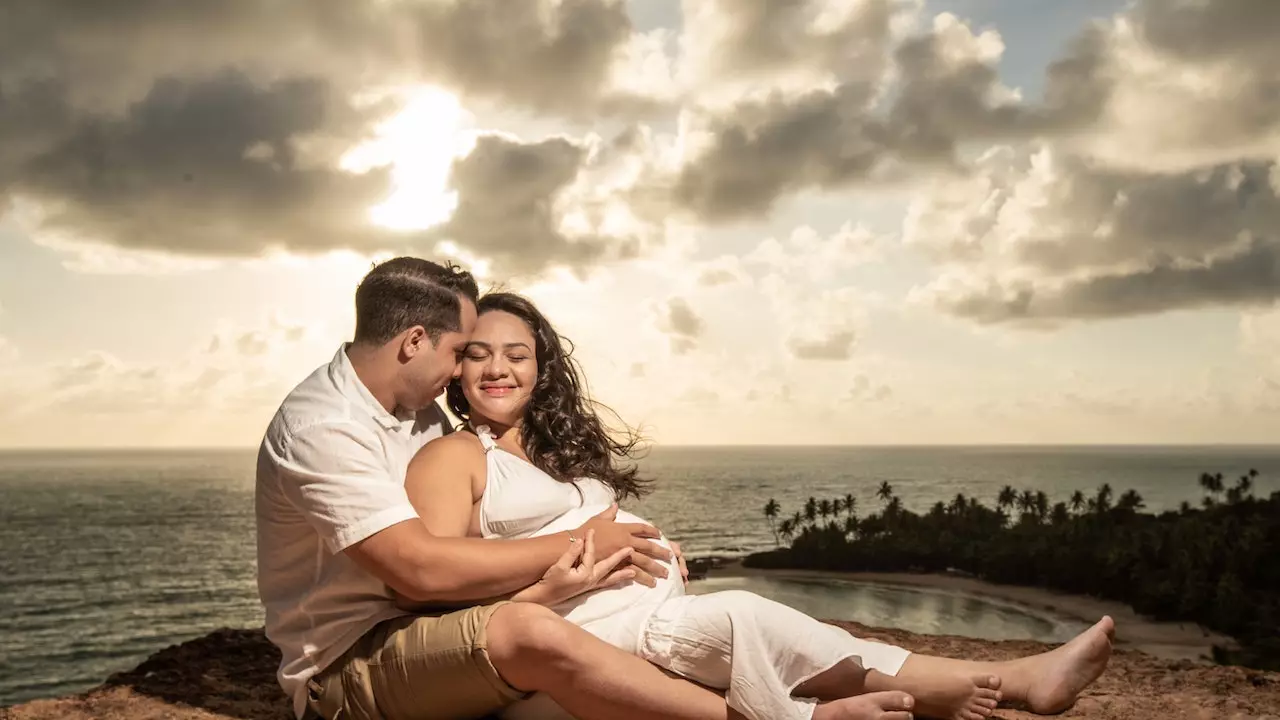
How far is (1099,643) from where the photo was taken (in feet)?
13.6

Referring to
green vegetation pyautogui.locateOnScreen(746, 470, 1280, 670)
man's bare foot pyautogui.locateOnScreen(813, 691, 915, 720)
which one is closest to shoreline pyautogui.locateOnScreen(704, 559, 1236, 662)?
green vegetation pyautogui.locateOnScreen(746, 470, 1280, 670)

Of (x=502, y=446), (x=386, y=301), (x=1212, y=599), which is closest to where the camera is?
(x=386, y=301)

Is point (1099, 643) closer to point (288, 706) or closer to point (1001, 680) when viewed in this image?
point (1001, 680)

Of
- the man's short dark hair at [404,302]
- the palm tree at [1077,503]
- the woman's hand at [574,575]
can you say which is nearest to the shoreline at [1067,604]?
the palm tree at [1077,503]

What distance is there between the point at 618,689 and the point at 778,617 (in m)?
0.62

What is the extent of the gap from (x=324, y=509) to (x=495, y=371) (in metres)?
1.11

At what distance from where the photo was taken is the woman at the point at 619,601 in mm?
3668

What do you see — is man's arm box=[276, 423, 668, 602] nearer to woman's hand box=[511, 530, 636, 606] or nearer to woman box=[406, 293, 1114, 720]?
woman's hand box=[511, 530, 636, 606]

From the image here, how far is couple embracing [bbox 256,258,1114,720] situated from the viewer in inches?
140

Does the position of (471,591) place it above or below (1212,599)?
above

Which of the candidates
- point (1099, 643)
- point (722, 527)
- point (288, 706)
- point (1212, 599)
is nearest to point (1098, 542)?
point (1212, 599)

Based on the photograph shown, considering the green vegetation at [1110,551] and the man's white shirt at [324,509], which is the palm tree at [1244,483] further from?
the man's white shirt at [324,509]

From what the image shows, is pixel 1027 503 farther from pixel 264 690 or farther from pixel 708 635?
pixel 708 635

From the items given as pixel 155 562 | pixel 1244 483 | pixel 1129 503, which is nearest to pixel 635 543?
pixel 1129 503
